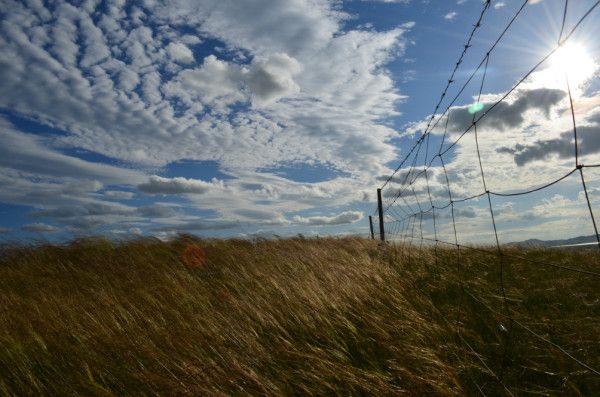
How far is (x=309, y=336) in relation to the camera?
3.33m

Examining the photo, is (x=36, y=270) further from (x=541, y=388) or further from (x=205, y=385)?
(x=541, y=388)

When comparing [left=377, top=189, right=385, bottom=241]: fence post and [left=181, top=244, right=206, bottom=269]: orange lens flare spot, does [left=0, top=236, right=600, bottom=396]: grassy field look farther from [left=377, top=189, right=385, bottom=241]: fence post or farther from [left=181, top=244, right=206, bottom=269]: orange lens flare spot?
[left=377, top=189, right=385, bottom=241]: fence post

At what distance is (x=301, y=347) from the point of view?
3.04m

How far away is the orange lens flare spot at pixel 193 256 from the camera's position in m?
7.35

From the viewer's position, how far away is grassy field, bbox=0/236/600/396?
8.44 ft

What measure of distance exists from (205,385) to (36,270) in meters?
6.02

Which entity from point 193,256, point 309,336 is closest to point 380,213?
point 193,256

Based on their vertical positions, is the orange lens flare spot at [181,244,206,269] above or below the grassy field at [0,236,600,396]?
above

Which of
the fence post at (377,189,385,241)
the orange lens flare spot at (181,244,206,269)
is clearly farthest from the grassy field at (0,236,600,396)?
the fence post at (377,189,385,241)

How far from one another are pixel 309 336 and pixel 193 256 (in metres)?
5.21

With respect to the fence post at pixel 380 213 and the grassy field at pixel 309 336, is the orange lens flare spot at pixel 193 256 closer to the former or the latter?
the grassy field at pixel 309 336

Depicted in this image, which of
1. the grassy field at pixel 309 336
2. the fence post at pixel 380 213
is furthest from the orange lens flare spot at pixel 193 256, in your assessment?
the fence post at pixel 380 213

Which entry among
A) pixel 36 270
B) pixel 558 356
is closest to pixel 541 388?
pixel 558 356

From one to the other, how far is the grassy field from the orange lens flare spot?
1.47m
